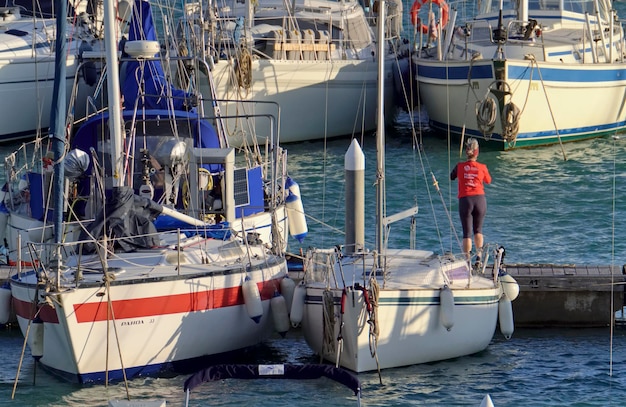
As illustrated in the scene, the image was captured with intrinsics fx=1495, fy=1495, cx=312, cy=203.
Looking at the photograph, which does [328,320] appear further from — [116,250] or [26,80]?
[26,80]

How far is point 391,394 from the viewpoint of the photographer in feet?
50.5

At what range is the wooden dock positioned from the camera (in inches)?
708

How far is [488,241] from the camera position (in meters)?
23.4

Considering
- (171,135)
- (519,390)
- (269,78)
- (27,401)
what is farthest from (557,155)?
(27,401)

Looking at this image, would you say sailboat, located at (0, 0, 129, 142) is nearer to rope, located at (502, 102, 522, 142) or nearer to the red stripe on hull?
rope, located at (502, 102, 522, 142)

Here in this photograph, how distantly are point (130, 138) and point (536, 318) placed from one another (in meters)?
5.52

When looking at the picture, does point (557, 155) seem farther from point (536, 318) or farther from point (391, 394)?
point (391, 394)

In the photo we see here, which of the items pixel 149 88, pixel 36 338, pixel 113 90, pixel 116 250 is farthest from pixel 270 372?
pixel 149 88

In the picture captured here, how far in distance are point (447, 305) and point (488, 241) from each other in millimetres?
7708

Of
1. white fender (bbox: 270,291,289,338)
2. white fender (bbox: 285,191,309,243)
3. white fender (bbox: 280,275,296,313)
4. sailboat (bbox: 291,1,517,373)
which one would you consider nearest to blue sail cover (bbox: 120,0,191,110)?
white fender (bbox: 285,191,309,243)

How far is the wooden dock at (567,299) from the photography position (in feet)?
59.0

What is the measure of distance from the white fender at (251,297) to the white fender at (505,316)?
2777mm

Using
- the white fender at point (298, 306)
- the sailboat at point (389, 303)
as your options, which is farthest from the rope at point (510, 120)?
the white fender at point (298, 306)

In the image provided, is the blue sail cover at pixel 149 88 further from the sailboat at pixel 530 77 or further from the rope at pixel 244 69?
the sailboat at pixel 530 77
